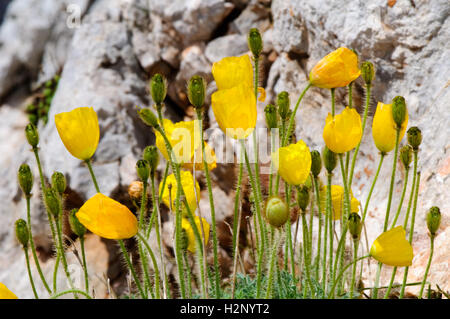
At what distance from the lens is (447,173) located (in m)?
1.28

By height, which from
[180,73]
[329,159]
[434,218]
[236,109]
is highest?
[236,109]

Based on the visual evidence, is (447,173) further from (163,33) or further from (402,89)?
(163,33)

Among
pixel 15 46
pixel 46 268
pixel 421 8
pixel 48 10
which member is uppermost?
pixel 421 8

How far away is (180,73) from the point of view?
2535 millimetres

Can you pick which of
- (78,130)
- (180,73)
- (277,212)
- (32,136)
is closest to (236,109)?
(277,212)

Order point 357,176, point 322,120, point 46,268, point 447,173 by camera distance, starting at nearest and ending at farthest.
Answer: point 447,173, point 357,176, point 322,120, point 46,268

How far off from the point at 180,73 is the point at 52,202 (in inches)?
67.5

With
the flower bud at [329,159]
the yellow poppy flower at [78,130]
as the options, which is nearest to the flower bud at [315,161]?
the flower bud at [329,159]

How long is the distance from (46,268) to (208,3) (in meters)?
1.41

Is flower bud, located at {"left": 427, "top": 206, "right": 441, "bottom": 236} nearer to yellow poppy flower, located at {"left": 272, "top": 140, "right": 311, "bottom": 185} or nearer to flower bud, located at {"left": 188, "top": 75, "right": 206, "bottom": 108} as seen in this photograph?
yellow poppy flower, located at {"left": 272, "top": 140, "right": 311, "bottom": 185}

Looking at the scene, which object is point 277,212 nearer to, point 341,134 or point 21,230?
point 341,134

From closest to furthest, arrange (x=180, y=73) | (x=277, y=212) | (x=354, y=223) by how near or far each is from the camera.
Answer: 1. (x=277, y=212)
2. (x=354, y=223)
3. (x=180, y=73)

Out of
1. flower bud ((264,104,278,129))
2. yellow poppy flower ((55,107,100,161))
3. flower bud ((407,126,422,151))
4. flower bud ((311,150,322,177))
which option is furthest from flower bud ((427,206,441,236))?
yellow poppy flower ((55,107,100,161))
